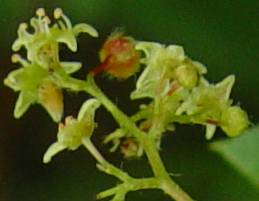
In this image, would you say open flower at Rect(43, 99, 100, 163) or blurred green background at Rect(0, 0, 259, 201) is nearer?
open flower at Rect(43, 99, 100, 163)

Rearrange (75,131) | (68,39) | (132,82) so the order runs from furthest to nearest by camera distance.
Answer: (132,82), (68,39), (75,131)

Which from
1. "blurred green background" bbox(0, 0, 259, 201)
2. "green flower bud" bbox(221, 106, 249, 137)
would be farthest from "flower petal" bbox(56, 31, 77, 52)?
"blurred green background" bbox(0, 0, 259, 201)

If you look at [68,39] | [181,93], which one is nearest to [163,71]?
[181,93]

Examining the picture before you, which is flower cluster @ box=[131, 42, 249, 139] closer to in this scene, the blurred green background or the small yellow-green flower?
the small yellow-green flower

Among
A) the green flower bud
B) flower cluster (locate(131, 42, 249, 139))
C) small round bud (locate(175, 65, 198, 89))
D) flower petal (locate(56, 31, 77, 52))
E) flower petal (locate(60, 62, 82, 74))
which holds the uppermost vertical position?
flower petal (locate(56, 31, 77, 52))

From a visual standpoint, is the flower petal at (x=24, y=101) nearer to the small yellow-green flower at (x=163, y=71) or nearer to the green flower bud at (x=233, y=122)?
the small yellow-green flower at (x=163, y=71)

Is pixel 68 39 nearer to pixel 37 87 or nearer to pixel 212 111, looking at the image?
pixel 37 87
